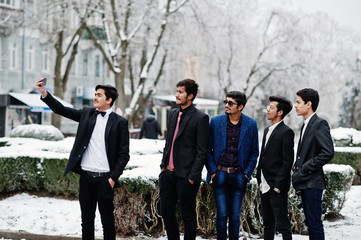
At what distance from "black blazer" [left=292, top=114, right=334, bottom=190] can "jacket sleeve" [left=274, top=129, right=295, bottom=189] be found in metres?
0.10

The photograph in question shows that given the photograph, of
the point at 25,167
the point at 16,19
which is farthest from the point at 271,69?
the point at 25,167

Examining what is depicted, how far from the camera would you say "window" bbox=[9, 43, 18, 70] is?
32.8 metres

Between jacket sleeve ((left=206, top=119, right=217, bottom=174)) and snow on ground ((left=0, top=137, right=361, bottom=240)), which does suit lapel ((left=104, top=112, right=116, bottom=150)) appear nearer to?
jacket sleeve ((left=206, top=119, right=217, bottom=174))

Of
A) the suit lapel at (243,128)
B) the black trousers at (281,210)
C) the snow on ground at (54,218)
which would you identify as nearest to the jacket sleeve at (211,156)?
the suit lapel at (243,128)

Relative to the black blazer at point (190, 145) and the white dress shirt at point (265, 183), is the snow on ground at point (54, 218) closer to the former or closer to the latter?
the white dress shirt at point (265, 183)

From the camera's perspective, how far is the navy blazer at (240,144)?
643cm

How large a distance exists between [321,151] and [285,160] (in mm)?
419

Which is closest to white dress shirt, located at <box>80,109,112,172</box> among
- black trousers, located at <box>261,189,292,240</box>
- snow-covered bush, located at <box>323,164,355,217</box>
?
black trousers, located at <box>261,189,292,240</box>

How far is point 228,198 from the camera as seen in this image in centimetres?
652

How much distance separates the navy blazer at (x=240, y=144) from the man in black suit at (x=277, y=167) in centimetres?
Result: 14

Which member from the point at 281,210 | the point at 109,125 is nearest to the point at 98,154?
the point at 109,125

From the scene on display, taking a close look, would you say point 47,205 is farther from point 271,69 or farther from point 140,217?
point 271,69

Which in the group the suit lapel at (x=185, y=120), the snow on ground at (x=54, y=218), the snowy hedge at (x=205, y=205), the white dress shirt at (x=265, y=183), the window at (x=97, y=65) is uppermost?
the window at (x=97, y=65)

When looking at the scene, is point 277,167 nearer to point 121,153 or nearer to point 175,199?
point 175,199
